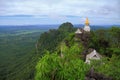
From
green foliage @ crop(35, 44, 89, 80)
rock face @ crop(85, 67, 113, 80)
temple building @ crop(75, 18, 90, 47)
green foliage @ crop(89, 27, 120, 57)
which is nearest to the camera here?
green foliage @ crop(35, 44, 89, 80)

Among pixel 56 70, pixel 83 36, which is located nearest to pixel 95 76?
pixel 56 70

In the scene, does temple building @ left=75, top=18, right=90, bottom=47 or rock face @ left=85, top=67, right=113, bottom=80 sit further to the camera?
temple building @ left=75, top=18, right=90, bottom=47

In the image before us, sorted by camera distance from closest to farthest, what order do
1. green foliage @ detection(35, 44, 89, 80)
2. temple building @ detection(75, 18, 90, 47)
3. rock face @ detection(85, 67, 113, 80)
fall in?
green foliage @ detection(35, 44, 89, 80)
rock face @ detection(85, 67, 113, 80)
temple building @ detection(75, 18, 90, 47)

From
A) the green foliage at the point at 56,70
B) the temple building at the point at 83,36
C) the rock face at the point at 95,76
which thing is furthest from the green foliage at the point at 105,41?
the green foliage at the point at 56,70

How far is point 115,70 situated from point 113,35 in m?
22.2

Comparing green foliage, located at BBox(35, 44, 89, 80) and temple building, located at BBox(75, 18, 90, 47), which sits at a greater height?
green foliage, located at BBox(35, 44, 89, 80)

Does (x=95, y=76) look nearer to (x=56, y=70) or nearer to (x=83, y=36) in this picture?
(x=56, y=70)

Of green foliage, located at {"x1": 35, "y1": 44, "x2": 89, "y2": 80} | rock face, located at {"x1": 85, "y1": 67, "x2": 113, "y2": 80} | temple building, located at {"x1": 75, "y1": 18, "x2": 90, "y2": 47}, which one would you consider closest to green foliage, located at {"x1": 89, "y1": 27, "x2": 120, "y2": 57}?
temple building, located at {"x1": 75, "y1": 18, "x2": 90, "y2": 47}

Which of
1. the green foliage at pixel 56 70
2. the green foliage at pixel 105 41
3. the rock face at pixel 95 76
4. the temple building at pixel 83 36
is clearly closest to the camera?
the green foliage at pixel 56 70

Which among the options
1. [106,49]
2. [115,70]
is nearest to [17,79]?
[106,49]

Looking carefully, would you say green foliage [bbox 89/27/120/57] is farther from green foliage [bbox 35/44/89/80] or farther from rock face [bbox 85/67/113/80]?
green foliage [bbox 35/44/89/80]

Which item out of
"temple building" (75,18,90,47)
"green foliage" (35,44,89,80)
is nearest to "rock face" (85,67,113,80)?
"green foliage" (35,44,89,80)

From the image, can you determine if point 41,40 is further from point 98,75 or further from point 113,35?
point 98,75

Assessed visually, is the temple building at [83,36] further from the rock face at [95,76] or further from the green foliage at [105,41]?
the rock face at [95,76]
